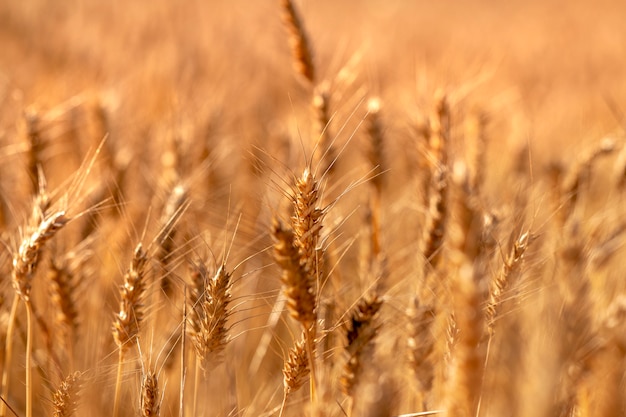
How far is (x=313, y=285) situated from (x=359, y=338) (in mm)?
183

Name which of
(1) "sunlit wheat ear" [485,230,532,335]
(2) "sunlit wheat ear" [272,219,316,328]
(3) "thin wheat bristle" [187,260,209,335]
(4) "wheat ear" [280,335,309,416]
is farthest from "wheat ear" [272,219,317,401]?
(1) "sunlit wheat ear" [485,230,532,335]

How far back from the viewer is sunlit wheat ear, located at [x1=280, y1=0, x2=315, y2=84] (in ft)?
6.04

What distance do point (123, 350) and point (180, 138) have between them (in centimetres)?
119

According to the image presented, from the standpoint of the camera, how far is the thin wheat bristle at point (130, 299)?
3.80 ft

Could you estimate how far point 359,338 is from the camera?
114cm

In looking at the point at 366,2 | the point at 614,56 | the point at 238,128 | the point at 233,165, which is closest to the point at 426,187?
the point at 233,165

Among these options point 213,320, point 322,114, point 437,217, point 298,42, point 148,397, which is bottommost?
point 148,397

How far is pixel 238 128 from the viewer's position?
415cm

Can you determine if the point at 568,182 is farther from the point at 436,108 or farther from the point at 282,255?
the point at 282,255

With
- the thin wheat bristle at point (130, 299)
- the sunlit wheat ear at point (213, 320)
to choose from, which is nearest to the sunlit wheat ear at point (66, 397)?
the thin wheat bristle at point (130, 299)

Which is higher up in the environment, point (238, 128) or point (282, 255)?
point (238, 128)

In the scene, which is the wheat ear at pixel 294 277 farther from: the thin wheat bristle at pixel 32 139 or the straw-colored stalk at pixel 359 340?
the thin wheat bristle at pixel 32 139

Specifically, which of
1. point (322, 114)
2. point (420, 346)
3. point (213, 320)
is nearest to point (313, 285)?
point (213, 320)

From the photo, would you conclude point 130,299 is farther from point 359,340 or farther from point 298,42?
point 298,42
